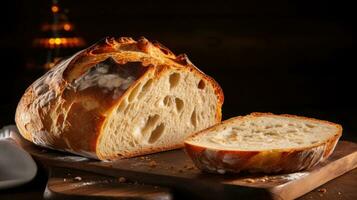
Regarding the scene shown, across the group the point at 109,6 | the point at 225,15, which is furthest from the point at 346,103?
the point at 109,6

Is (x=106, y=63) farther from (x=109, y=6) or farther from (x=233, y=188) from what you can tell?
(x=109, y=6)

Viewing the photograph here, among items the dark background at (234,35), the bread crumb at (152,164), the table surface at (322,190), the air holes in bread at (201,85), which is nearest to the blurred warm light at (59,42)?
the dark background at (234,35)

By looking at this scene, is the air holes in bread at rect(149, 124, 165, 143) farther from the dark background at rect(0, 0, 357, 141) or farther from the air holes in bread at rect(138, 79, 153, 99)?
the dark background at rect(0, 0, 357, 141)

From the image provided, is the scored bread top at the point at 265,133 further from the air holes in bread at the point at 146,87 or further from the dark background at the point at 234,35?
the dark background at the point at 234,35

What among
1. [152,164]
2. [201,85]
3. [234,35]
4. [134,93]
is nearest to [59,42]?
[234,35]

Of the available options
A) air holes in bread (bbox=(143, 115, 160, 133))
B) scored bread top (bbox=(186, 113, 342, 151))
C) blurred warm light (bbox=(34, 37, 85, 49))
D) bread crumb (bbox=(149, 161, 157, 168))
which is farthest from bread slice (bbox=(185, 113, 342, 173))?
blurred warm light (bbox=(34, 37, 85, 49))

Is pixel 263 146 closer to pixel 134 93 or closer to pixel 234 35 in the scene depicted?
pixel 134 93

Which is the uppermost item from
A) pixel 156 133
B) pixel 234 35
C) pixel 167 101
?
pixel 167 101
